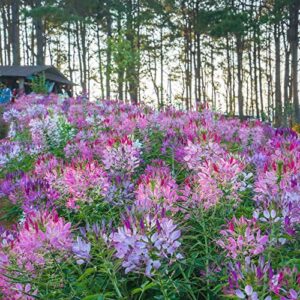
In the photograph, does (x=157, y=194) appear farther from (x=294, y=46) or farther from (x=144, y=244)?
(x=294, y=46)

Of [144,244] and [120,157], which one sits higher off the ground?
[120,157]

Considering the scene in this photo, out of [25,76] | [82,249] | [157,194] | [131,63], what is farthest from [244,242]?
[25,76]

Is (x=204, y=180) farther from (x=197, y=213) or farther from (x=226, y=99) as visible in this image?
(x=226, y=99)

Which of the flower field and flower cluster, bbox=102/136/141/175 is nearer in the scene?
the flower field

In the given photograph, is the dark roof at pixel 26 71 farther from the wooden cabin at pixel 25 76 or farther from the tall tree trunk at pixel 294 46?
the tall tree trunk at pixel 294 46

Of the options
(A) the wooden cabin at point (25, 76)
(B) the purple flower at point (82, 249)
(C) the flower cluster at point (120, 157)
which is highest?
(A) the wooden cabin at point (25, 76)

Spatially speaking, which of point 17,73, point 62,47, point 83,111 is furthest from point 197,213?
point 62,47

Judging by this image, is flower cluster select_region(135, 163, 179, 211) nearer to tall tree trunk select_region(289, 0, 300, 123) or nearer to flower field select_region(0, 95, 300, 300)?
flower field select_region(0, 95, 300, 300)

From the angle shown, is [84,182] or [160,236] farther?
[84,182]

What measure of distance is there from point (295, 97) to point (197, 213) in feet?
83.3

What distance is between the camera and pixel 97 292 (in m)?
2.24

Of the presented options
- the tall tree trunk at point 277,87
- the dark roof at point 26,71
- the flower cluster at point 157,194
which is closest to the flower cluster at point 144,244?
the flower cluster at point 157,194

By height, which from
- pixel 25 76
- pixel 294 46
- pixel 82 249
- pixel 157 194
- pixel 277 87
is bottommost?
pixel 82 249

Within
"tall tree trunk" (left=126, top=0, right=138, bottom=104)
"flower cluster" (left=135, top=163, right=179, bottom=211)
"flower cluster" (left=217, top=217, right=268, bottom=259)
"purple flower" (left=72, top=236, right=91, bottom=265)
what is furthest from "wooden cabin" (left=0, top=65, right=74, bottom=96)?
"flower cluster" (left=217, top=217, right=268, bottom=259)
